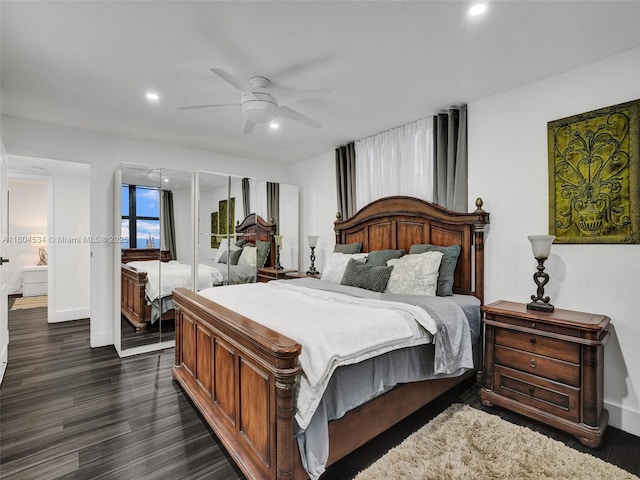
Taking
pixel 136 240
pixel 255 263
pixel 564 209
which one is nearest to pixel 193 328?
pixel 136 240

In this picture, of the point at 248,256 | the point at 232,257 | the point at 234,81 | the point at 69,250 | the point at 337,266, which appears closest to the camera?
the point at 234,81

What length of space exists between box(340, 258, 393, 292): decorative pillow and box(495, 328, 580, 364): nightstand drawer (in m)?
Result: 1.01

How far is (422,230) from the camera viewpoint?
347 centimetres

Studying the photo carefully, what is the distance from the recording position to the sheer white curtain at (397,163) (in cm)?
357

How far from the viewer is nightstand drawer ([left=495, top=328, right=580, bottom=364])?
7.07 ft

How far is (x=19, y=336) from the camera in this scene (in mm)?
4281

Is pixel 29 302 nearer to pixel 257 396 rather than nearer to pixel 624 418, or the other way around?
pixel 257 396

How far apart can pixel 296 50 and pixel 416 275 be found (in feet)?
6.81

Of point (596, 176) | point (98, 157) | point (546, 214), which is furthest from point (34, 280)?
point (596, 176)

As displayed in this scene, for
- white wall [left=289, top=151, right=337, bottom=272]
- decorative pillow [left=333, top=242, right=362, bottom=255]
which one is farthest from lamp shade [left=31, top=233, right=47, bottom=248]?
decorative pillow [left=333, top=242, right=362, bottom=255]

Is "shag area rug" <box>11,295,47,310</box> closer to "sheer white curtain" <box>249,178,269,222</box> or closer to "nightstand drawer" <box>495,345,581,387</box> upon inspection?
"sheer white curtain" <box>249,178,269,222</box>

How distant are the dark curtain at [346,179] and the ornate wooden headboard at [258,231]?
4.04 feet

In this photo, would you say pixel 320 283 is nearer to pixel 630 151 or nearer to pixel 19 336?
pixel 630 151

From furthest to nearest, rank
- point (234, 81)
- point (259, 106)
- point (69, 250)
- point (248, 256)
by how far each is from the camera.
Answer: point (69, 250), point (248, 256), point (259, 106), point (234, 81)
